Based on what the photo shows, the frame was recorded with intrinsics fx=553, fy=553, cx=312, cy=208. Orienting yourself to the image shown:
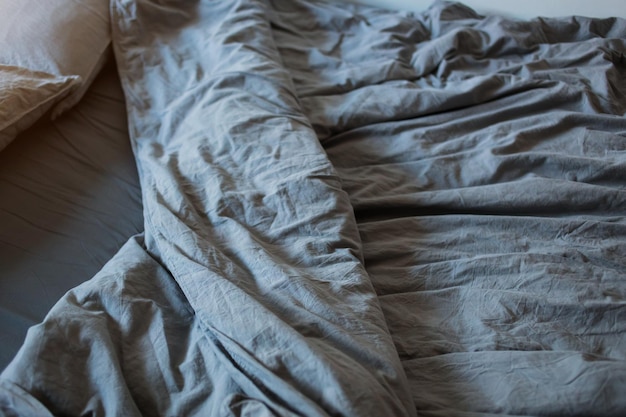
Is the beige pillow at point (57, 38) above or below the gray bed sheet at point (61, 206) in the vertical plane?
above

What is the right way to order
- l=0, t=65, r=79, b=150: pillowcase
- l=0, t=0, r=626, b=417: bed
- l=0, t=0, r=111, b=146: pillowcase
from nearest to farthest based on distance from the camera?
l=0, t=0, r=626, b=417: bed
l=0, t=65, r=79, b=150: pillowcase
l=0, t=0, r=111, b=146: pillowcase

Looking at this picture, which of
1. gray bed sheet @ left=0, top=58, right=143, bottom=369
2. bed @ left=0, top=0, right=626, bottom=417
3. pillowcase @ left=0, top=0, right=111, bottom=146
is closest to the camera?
bed @ left=0, top=0, right=626, bottom=417

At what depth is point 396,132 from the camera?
122cm

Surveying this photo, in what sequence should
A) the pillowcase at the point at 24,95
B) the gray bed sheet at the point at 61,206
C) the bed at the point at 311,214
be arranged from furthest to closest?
the pillowcase at the point at 24,95
the gray bed sheet at the point at 61,206
the bed at the point at 311,214

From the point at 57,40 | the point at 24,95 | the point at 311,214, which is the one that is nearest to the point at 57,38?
the point at 57,40

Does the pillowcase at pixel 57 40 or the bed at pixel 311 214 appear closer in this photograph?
the bed at pixel 311 214

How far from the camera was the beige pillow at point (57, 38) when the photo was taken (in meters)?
1.19

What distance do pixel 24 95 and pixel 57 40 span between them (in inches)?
8.1

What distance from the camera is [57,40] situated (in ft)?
4.03

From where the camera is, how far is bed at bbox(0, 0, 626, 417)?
0.72m

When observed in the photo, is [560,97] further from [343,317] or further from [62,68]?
[62,68]

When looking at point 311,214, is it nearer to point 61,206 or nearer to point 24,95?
point 61,206

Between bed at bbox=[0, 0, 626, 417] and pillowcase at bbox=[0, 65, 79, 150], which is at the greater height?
pillowcase at bbox=[0, 65, 79, 150]

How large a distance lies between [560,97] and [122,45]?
3.44 ft
